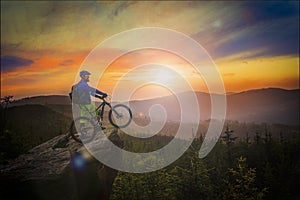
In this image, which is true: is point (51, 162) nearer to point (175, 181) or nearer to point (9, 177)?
point (9, 177)

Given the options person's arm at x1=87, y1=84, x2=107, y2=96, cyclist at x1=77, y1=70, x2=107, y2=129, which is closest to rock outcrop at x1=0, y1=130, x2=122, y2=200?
cyclist at x1=77, y1=70, x2=107, y2=129

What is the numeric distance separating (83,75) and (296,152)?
54.7 metres

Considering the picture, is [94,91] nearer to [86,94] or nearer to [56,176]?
[86,94]

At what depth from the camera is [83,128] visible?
35.6ft

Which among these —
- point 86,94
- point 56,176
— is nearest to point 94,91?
point 86,94

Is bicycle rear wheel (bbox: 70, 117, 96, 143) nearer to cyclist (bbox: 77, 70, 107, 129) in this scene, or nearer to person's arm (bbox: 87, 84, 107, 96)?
cyclist (bbox: 77, 70, 107, 129)

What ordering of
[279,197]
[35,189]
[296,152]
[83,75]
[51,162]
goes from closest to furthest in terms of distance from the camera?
[35,189] → [51,162] → [83,75] → [279,197] → [296,152]

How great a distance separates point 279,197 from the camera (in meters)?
32.1

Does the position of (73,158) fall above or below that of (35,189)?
above

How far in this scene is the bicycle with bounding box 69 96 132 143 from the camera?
10.7 meters

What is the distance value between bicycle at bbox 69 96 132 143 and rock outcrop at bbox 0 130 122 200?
0.54 metres

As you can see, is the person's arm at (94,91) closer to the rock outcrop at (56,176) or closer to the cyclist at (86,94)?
the cyclist at (86,94)

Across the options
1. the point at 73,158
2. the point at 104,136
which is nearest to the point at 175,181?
the point at 104,136

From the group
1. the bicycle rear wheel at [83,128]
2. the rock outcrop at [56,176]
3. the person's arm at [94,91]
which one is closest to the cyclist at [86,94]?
the person's arm at [94,91]
